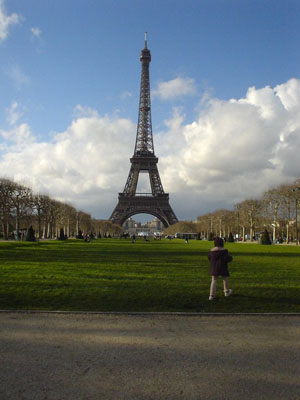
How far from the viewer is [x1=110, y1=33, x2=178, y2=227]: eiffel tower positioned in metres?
97.8

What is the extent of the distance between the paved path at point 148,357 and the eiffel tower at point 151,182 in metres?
90.8

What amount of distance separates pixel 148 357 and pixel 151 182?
9486cm

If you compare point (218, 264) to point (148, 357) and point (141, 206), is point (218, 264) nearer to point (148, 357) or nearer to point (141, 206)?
point (148, 357)

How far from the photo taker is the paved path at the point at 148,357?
→ 4023 mm

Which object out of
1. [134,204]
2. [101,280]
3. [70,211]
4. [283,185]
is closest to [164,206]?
[134,204]

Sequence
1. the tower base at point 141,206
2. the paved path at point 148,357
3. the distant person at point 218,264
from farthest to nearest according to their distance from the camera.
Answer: the tower base at point 141,206 < the distant person at point 218,264 < the paved path at point 148,357

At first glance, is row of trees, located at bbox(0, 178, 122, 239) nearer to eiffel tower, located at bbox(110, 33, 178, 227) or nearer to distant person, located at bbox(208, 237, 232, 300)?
eiffel tower, located at bbox(110, 33, 178, 227)

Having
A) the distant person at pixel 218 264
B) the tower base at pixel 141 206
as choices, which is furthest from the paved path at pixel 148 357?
the tower base at pixel 141 206

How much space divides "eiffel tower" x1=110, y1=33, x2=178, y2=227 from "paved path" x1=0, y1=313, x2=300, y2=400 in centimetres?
9076

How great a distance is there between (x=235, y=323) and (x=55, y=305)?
13.2ft

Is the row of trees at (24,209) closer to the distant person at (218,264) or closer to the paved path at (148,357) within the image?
the distant person at (218,264)

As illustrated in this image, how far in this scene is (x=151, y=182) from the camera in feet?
327

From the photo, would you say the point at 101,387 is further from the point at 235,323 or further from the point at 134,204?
the point at 134,204

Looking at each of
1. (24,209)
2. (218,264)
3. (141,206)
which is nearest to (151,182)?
(141,206)
